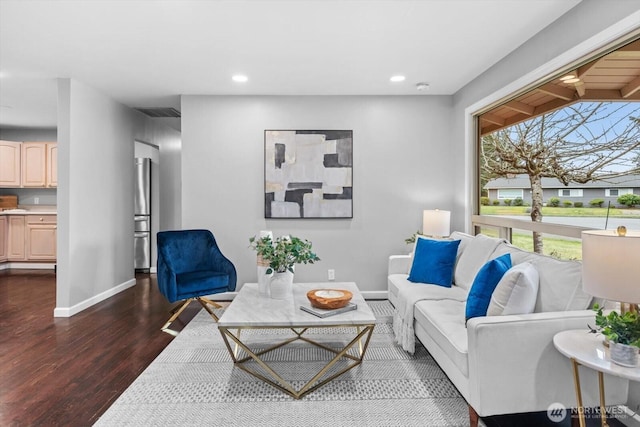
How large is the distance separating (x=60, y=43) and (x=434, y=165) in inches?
155

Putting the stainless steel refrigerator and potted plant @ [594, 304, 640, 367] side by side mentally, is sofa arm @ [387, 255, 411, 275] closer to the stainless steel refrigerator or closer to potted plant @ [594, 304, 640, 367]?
potted plant @ [594, 304, 640, 367]

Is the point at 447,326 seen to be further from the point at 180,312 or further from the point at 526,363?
the point at 180,312

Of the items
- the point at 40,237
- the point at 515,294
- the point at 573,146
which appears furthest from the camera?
the point at 40,237

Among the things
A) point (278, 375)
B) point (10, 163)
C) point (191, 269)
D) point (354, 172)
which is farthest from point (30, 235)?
point (278, 375)

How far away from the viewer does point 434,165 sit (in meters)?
4.70

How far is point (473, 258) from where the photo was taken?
3248 millimetres

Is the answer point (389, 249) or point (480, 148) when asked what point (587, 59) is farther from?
point (389, 249)

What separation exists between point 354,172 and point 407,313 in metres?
2.12

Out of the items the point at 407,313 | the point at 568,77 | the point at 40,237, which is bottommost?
the point at 407,313

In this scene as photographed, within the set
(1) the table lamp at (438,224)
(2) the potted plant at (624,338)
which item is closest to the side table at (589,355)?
(2) the potted plant at (624,338)

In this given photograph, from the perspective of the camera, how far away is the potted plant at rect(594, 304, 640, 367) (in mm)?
1560

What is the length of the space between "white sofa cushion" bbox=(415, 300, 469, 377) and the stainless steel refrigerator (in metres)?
4.96

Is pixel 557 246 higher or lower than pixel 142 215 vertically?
lower

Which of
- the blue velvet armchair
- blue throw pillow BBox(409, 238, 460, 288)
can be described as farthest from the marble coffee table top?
the blue velvet armchair
